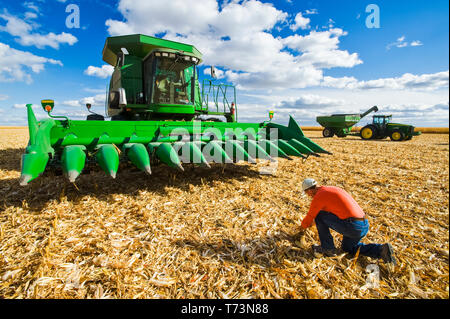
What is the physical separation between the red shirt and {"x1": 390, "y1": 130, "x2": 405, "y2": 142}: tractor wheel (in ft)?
67.1

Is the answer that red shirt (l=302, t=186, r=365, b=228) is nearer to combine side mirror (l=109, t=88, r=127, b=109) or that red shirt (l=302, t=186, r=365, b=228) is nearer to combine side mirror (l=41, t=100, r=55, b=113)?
combine side mirror (l=109, t=88, r=127, b=109)

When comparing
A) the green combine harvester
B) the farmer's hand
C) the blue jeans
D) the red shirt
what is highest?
the green combine harvester

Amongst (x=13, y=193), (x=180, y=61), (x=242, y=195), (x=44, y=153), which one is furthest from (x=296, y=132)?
(x=13, y=193)

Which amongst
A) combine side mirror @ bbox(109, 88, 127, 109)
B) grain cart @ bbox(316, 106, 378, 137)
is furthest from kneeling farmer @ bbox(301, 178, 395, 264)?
grain cart @ bbox(316, 106, 378, 137)

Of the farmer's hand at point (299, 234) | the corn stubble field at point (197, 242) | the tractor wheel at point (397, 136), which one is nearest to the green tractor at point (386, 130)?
the tractor wheel at point (397, 136)

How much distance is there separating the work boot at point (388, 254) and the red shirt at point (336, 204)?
38cm

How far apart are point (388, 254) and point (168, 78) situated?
592 centimetres

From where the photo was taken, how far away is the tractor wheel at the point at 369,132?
1892 cm

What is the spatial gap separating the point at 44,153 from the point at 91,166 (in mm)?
814

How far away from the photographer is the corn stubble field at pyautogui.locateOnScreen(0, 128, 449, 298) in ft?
6.48

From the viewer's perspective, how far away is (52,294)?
1838 millimetres

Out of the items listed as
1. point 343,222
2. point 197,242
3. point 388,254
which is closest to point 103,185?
point 197,242

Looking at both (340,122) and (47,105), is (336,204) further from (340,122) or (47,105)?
(340,122)
